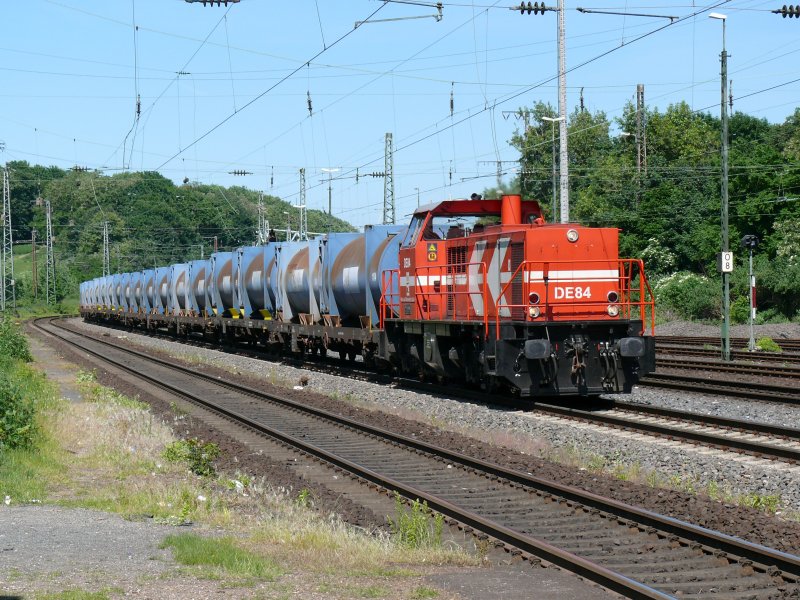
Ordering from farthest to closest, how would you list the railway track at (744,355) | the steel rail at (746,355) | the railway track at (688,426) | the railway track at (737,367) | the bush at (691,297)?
the bush at (691,297) < the railway track at (744,355) < the steel rail at (746,355) < the railway track at (737,367) < the railway track at (688,426)

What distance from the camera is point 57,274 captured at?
362 feet

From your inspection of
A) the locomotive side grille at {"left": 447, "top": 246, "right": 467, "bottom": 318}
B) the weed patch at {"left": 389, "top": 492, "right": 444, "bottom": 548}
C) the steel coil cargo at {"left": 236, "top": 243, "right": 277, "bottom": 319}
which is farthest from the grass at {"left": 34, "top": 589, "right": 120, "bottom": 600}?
the steel coil cargo at {"left": 236, "top": 243, "right": 277, "bottom": 319}

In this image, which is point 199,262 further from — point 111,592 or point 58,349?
point 111,592

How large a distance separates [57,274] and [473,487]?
108 m

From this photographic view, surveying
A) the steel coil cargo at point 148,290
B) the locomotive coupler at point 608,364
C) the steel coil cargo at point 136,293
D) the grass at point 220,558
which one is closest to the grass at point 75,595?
the grass at point 220,558

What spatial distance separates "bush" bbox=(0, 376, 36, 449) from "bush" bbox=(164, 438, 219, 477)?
188 cm

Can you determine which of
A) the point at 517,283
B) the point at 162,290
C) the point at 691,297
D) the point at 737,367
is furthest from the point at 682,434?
the point at 162,290

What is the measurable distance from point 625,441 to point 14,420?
8.21 meters

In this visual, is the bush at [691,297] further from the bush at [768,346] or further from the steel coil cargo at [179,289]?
the steel coil cargo at [179,289]

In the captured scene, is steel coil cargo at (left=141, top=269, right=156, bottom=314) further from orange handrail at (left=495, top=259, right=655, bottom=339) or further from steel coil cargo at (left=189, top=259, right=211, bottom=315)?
orange handrail at (left=495, top=259, right=655, bottom=339)

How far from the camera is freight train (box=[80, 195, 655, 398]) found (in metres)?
15.9

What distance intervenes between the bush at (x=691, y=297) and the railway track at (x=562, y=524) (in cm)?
3316

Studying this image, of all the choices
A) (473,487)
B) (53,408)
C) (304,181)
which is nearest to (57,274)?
(304,181)

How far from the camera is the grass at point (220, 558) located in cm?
663
